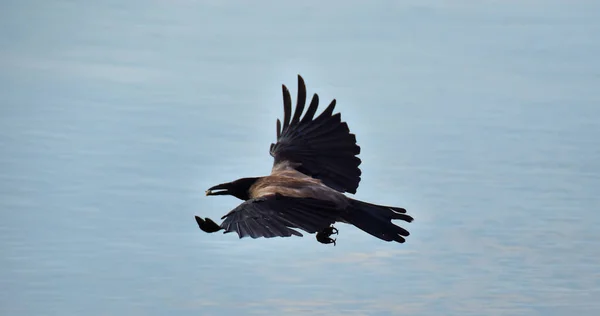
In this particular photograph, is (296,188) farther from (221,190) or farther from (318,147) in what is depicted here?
(318,147)

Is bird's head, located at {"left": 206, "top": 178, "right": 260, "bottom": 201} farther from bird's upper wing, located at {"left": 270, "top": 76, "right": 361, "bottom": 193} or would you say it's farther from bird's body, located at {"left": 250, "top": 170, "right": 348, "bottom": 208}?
bird's upper wing, located at {"left": 270, "top": 76, "right": 361, "bottom": 193}

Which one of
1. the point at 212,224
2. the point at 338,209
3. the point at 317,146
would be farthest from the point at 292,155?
the point at 212,224

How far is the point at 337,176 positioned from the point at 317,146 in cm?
43

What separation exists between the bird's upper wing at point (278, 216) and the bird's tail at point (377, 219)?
0.67 ft

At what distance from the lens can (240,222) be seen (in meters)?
11.6

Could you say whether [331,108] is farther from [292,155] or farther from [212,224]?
[212,224]

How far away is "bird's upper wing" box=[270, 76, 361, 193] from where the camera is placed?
13594mm

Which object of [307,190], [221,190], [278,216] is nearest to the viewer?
[278,216]

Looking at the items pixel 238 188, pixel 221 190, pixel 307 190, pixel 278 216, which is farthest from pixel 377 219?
pixel 221 190

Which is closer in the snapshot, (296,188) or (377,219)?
(377,219)

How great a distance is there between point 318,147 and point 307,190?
4.31 feet

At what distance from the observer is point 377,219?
12453mm

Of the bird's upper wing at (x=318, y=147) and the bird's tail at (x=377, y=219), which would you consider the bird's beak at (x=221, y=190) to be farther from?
the bird's tail at (x=377, y=219)

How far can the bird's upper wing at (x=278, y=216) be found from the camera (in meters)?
11.5
